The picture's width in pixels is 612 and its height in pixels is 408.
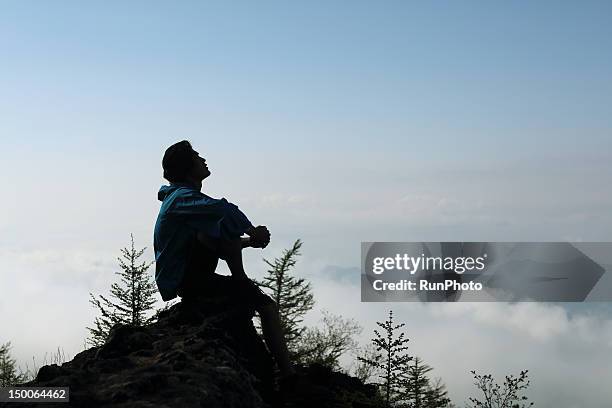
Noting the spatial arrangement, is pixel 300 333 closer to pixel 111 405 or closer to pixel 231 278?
pixel 231 278

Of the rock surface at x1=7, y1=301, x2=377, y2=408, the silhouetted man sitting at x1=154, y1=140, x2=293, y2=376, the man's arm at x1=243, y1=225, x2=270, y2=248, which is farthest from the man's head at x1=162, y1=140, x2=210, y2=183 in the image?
the rock surface at x1=7, y1=301, x2=377, y2=408

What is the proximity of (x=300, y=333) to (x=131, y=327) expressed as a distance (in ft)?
20.2

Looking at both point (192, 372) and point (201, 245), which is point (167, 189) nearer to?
point (201, 245)

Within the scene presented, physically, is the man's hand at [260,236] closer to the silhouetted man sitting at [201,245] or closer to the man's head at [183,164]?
the silhouetted man sitting at [201,245]

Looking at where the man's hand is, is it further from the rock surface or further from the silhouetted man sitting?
the rock surface

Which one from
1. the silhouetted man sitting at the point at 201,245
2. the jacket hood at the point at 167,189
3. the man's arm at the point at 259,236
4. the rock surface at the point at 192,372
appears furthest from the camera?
the jacket hood at the point at 167,189

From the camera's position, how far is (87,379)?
5840 mm

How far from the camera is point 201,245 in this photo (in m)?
7.65

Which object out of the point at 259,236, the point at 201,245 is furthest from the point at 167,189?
the point at 259,236

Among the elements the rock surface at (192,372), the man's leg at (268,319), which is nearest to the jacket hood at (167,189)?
the man's leg at (268,319)

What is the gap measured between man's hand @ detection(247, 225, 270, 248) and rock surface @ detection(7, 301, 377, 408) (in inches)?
25.4

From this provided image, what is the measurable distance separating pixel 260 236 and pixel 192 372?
215 cm

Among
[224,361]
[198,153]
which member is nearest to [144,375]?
[224,361]

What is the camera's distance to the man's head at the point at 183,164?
7.99 metres
